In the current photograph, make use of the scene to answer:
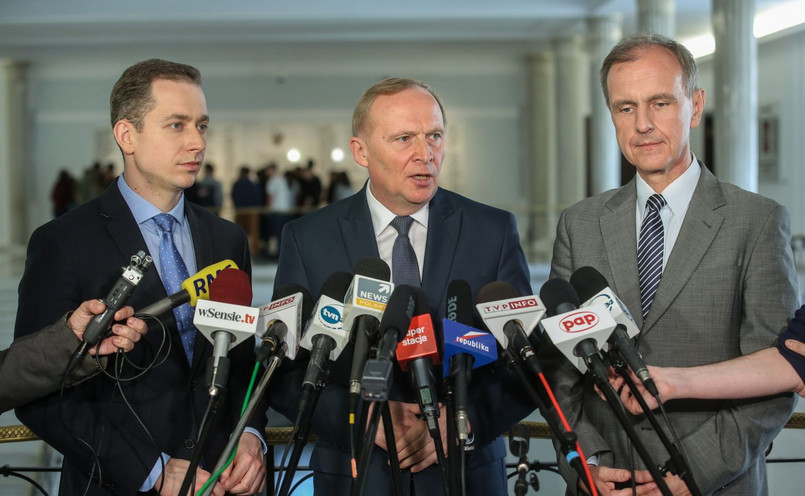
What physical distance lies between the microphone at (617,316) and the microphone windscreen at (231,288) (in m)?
0.70

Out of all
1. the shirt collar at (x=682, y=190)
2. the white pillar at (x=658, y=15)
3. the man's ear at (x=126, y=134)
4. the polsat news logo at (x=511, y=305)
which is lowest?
the polsat news logo at (x=511, y=305)

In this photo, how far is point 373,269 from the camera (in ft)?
5.74

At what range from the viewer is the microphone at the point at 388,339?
1.31 m

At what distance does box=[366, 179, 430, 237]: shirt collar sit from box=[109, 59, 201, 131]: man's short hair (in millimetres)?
608

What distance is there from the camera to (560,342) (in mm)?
1544

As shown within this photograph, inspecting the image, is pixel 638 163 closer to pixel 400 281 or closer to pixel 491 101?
pixel 400 281

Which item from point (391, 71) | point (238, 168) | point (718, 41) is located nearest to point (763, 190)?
point (718, 41)

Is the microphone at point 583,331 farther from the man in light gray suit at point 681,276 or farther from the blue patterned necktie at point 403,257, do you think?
the blue patterned necktie at point 403,257

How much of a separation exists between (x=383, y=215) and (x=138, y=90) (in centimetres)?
73

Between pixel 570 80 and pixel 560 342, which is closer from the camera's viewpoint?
pixel 560 342

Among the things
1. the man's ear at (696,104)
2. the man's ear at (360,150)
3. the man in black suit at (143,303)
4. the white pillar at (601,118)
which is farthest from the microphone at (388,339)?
the white pillar at (601,118)

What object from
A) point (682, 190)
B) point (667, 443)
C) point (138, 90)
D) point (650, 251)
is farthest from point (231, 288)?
point (682, 190)

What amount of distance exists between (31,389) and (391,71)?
17743mm

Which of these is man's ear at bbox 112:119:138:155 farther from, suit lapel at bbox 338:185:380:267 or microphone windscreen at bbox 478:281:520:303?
microphone windscreen at bbox 478:281:520:303
